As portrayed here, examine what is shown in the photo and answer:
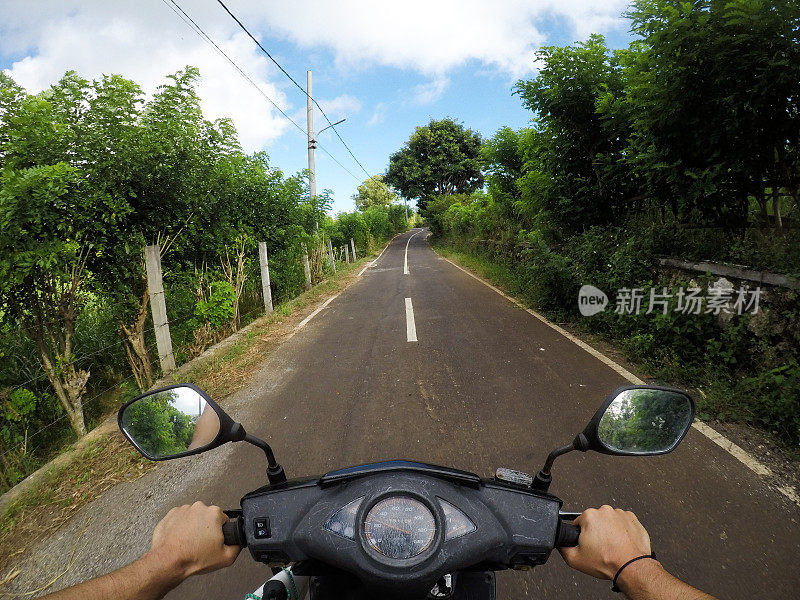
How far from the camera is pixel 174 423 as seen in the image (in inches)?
52.5

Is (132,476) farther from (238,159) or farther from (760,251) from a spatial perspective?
(760,251)

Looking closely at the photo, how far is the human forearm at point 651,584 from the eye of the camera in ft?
3.11

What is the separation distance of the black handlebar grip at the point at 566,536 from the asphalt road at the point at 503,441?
1171 millimetres

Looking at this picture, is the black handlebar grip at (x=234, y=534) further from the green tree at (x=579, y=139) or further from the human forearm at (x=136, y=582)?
the green tree at (x=579, y=139)

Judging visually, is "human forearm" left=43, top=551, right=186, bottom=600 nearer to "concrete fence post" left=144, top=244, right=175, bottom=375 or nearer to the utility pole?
"concrete fence post" left=144, top=244, right=175, bottom=375

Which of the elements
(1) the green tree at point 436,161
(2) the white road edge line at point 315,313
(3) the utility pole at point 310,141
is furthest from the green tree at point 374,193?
(2) the white road edge line at point 315,313

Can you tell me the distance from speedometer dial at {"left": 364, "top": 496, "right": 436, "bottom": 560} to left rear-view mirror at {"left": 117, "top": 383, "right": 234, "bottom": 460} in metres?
0.61

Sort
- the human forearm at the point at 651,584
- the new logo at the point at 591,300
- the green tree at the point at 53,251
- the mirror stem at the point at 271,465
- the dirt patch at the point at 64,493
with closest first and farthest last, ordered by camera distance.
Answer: the human forearm at the point at 651,584
the mirror stem at the point at 271,465
the dirt patch at the point at 64,493
the green tree at the point at 53,251
the new logo at the point at 591,300

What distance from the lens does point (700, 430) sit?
10.6 ft

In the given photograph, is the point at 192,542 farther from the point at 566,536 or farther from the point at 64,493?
the point at 64,493

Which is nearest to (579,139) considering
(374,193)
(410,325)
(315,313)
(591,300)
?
(591,300)

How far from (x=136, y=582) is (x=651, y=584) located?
134 centimetres

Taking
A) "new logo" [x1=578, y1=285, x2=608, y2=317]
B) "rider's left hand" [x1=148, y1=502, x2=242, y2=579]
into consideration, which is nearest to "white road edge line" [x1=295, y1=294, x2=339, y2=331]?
"new logo" [x1=578, y1=285, x2=608, y2=317]

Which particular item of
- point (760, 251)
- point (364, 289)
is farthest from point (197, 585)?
point (364, 289)
